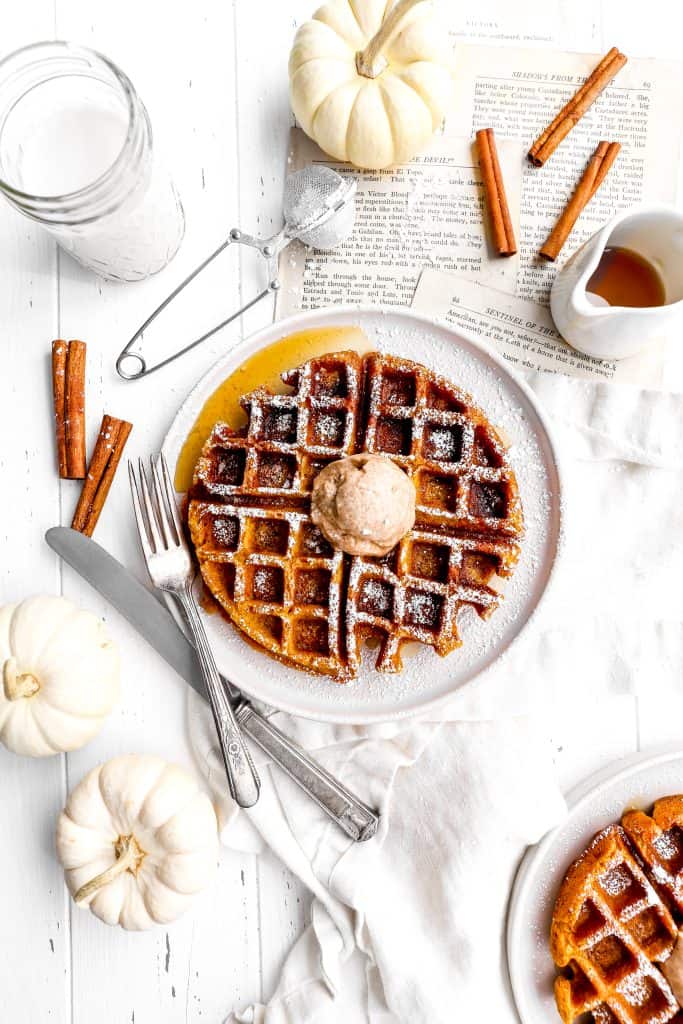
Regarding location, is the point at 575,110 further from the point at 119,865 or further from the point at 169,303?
the point at 119,865

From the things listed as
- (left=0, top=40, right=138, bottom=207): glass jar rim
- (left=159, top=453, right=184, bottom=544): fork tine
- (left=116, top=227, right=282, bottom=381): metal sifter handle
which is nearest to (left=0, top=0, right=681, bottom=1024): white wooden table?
(left=116, top=227, right=282, bottom=381): metal sifter handle

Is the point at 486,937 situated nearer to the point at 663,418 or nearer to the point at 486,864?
the point at 486,864

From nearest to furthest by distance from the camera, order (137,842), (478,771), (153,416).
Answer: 1. (137,842)
2. (478,771)
3. (153,416)

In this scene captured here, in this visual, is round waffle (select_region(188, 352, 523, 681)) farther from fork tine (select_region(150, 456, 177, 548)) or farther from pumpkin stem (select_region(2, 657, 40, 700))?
pumpkin stem (select_region(2, 657, 40, 700))

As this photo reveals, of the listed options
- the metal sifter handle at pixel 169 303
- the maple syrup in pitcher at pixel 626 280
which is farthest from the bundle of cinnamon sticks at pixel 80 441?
the maple syrup in pitcher at pixel 626 280

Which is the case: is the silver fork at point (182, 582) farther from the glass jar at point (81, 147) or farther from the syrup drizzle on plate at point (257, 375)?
the glass jar at point (81, 147)

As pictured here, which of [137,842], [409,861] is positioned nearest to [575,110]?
[409,861]
